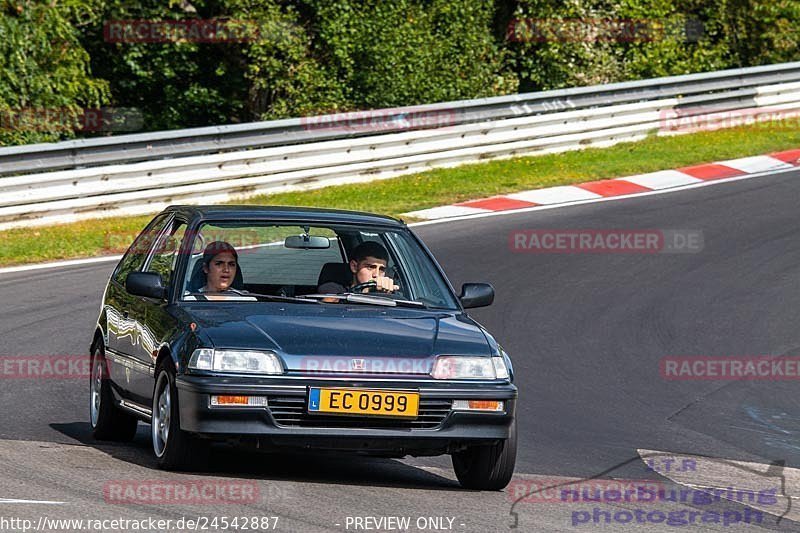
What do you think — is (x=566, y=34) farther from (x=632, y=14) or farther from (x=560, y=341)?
(x=560, y=341)

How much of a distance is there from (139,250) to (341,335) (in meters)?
2.46

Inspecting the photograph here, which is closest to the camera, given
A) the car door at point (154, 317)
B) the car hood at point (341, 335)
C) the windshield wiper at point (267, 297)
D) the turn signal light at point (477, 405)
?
the car hood at point (341, 335)

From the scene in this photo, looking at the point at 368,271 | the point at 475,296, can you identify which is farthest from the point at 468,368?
the point at 368,271

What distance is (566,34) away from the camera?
86.4ft

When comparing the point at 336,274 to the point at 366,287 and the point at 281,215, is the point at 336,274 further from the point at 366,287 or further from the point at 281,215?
the point at 281,215

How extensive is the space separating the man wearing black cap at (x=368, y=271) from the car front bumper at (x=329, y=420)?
51.5 inches

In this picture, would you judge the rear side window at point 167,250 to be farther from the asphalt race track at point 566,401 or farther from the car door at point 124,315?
the asphalt race track at point 566,401

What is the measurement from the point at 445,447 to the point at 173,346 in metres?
1.41

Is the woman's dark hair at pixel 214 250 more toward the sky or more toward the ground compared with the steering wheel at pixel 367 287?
more toward the sky

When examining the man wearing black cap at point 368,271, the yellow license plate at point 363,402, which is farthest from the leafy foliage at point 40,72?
the yellow license plate at point 363,402

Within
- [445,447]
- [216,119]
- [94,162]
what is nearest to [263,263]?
[445,447]

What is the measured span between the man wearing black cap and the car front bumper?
4.29ft

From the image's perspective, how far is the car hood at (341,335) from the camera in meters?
6.54

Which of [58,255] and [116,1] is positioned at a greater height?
[116,1]
